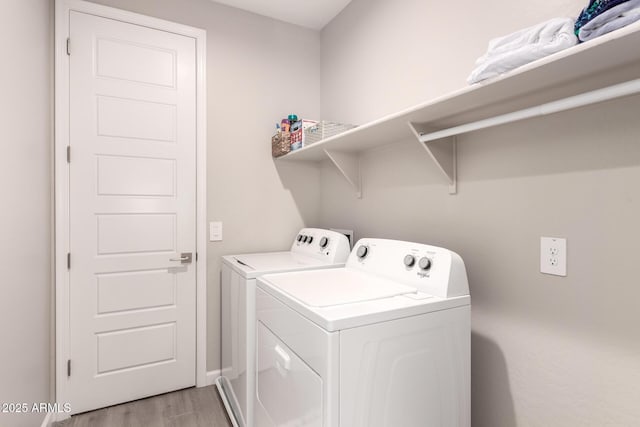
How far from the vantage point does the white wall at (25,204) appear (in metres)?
1.25

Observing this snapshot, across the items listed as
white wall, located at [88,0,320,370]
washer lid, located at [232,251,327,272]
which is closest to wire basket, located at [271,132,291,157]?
white wall, located at [88,0,320,370]

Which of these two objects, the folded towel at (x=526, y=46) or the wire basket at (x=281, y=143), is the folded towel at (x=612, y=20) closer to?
the folded towel at (x=526, y=46)

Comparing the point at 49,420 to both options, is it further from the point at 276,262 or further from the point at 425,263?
the point at 425,263

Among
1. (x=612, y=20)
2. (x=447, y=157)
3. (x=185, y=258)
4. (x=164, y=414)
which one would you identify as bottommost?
(x=164, y=414)

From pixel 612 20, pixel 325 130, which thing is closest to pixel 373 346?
pixel 612 20

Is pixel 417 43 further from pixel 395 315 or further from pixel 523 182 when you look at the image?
pixel 395 315

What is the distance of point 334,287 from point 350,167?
3.33ft

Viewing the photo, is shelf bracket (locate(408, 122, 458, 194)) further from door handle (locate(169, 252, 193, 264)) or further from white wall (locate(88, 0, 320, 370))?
door handle (locate(169, 252, 193, 264))

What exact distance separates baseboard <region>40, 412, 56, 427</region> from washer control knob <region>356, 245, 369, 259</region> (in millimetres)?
1886

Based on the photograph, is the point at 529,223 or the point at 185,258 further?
the point at 185,258

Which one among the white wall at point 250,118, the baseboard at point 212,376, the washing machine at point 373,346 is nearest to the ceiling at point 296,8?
the white wall at point 250,118

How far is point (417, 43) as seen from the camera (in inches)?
66.1

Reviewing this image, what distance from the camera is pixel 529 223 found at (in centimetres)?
119

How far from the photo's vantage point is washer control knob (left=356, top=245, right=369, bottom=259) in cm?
162
